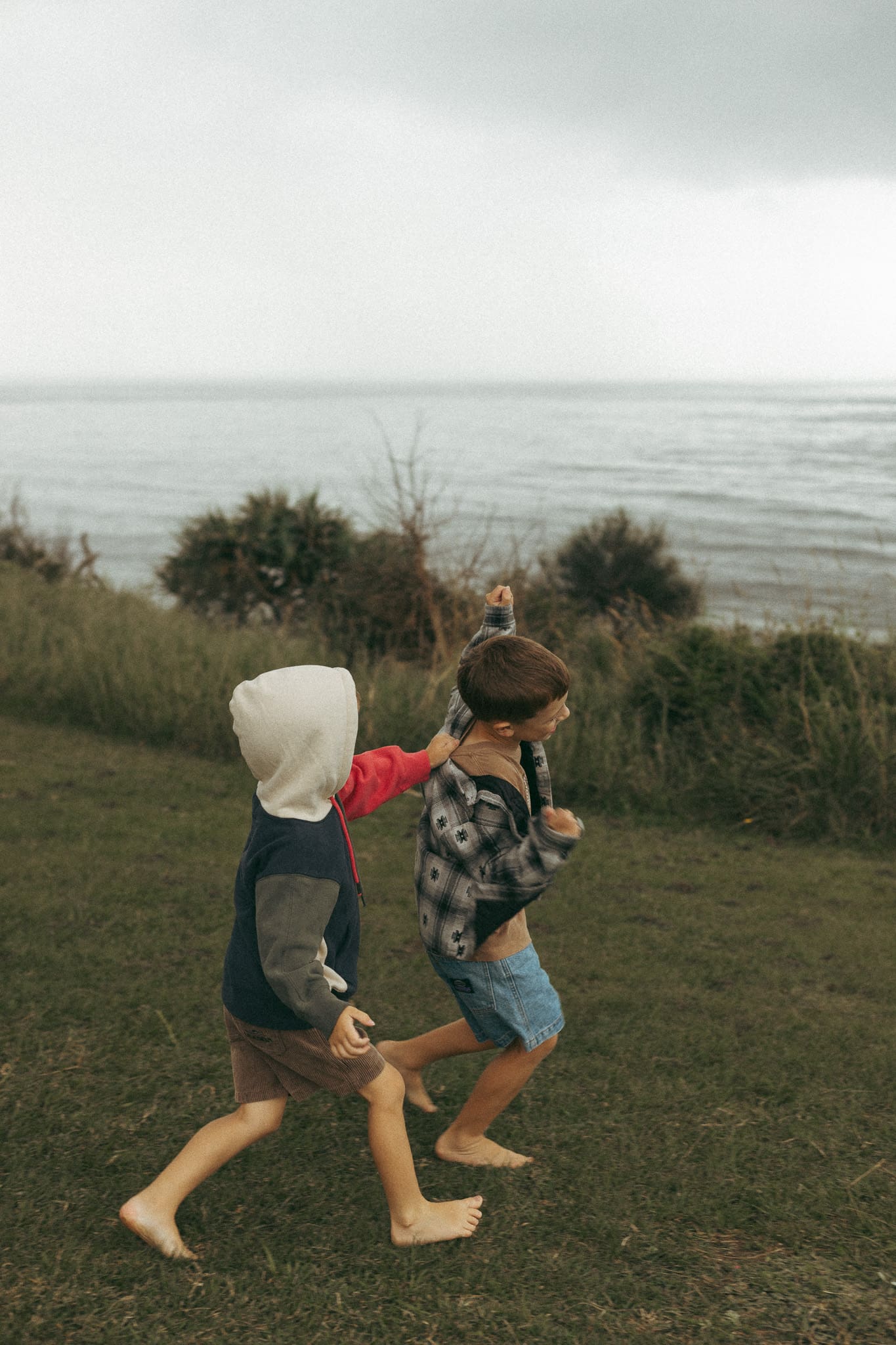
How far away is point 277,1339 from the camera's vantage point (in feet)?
7.68

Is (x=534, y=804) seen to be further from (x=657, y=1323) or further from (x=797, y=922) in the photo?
(x=797, y=922)

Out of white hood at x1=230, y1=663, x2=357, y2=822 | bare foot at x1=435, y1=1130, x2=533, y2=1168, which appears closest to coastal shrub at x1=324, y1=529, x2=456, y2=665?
bare foot at x1=435, y1=1130, x2=533, y2=1168

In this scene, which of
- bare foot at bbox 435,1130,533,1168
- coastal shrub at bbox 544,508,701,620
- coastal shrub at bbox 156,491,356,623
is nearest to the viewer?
bare foot at bbox 435,1130,533,1168

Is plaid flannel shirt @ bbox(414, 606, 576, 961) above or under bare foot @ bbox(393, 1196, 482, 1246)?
above

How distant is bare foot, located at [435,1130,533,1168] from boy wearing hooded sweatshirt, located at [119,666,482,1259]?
27 cm

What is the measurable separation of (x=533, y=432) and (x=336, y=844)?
86.9 meters

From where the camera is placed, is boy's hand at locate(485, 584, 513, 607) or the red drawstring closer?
the red drawstring

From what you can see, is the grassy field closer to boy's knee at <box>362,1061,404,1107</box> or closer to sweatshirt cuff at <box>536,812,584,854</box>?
boy's knee at <box>362,1061,404,1107</box>

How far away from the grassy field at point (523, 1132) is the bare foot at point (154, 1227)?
0.04 metres

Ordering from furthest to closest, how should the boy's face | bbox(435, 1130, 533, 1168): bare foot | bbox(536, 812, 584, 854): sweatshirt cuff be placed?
bbox(435, 1130, 533, 1168): bare foot, the boy's face, bbox(536, 812, 584, 854): sweatshirt cuff

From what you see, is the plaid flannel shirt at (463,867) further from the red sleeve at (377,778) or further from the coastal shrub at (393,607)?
the coastal shrub at (393,607)

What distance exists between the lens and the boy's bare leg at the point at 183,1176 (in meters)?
2.53

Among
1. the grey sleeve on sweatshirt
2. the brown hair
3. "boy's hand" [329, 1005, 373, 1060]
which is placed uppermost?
the brown hair

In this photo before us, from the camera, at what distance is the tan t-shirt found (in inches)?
105
